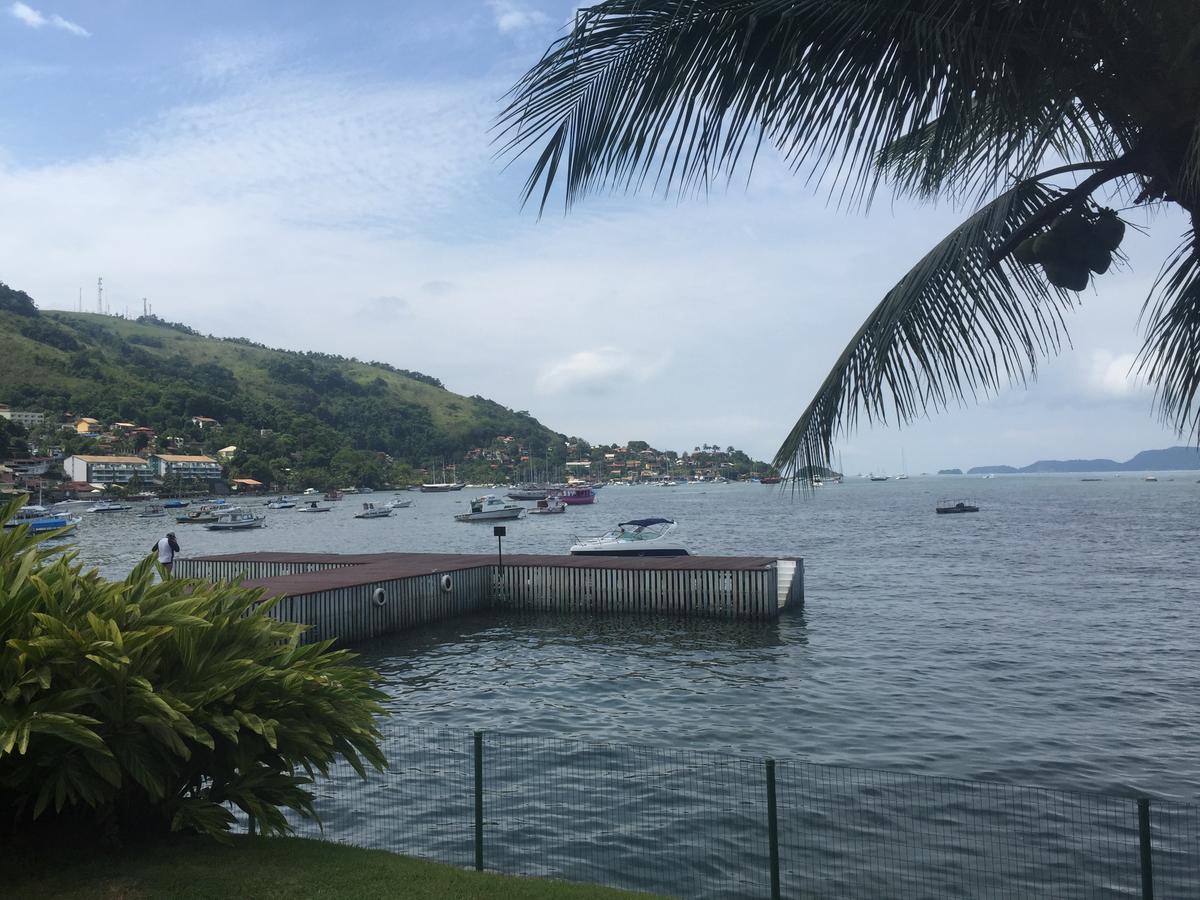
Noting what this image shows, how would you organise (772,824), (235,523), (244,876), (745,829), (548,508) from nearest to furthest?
(244,876)
(772,824)
(745,829)
(235,523)
(548,508)

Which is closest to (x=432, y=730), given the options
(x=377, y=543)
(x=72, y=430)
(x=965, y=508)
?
(x=377, y=543)

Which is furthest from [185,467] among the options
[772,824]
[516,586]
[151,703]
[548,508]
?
[772,824]

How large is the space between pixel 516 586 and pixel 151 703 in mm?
24980

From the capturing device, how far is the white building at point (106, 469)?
16025 centimetres

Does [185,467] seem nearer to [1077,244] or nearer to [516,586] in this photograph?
[516,586]

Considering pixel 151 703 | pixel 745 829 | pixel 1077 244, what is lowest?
pixel 745 829

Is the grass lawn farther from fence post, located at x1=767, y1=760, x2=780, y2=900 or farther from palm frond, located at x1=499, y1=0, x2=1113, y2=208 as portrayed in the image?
palm frond, located at x1=499, y1=0, x2=1113, y2=208

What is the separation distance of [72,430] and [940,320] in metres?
193

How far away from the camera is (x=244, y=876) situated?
20.3ft

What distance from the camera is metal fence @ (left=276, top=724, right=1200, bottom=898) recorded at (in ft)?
33.2

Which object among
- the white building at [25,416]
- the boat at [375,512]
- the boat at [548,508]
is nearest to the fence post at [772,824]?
the boat at [375,512]

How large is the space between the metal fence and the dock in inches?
461

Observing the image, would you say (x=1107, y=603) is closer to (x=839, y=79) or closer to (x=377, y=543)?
(x=839, y=79)

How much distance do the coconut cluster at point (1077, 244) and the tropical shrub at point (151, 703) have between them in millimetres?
5553
